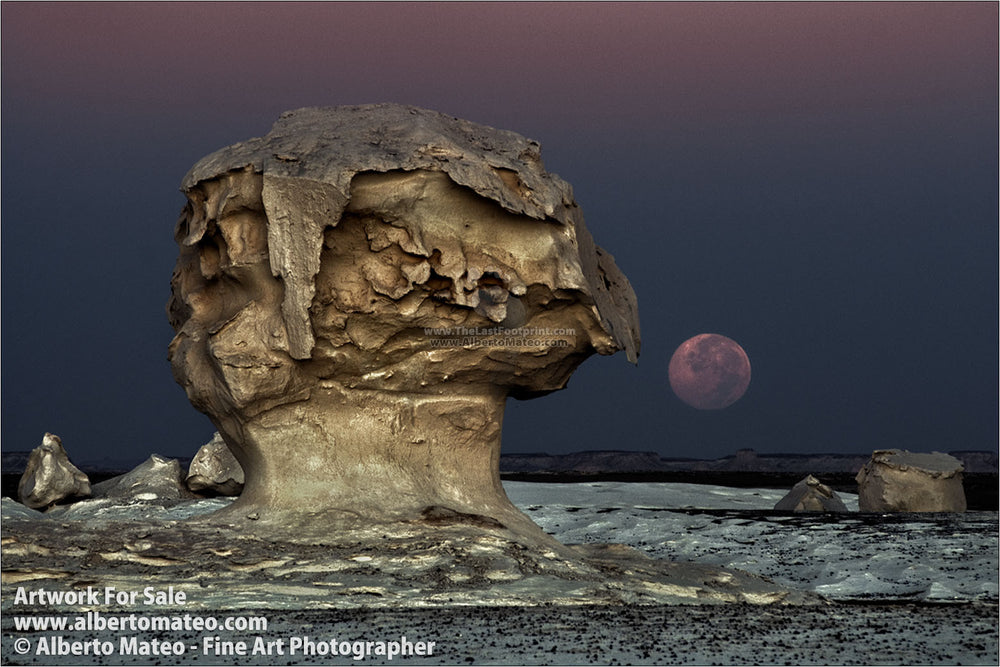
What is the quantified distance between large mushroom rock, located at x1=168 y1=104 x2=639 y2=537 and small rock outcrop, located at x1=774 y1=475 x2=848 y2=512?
27.8ft

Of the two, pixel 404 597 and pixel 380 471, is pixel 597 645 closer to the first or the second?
pixel 404 597

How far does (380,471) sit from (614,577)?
2.77 meters

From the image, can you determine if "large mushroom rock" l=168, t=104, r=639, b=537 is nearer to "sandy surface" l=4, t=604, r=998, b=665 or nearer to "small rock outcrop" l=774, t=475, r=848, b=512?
"sandy surface" l=4, t=604, r=998, b=665

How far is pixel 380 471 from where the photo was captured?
477 inches

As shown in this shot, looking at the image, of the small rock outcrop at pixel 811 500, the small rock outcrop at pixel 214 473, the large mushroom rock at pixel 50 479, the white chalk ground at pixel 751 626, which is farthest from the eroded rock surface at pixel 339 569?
the small rock outcrop at pixel 214 473

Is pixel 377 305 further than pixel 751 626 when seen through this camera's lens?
Yes

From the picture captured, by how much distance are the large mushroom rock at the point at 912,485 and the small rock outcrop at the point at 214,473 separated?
458 inches

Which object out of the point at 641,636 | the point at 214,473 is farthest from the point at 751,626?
the point at 214,473

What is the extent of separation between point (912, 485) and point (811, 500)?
1.67m

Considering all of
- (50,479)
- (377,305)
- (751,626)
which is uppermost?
(377,305)

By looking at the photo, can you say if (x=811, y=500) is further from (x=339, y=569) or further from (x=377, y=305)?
(x=339, y=569)

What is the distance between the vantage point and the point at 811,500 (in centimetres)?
1981

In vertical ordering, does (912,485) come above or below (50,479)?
below

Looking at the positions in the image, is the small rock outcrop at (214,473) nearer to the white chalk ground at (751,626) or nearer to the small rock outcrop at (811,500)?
the small rock outcrop at (811,500)
